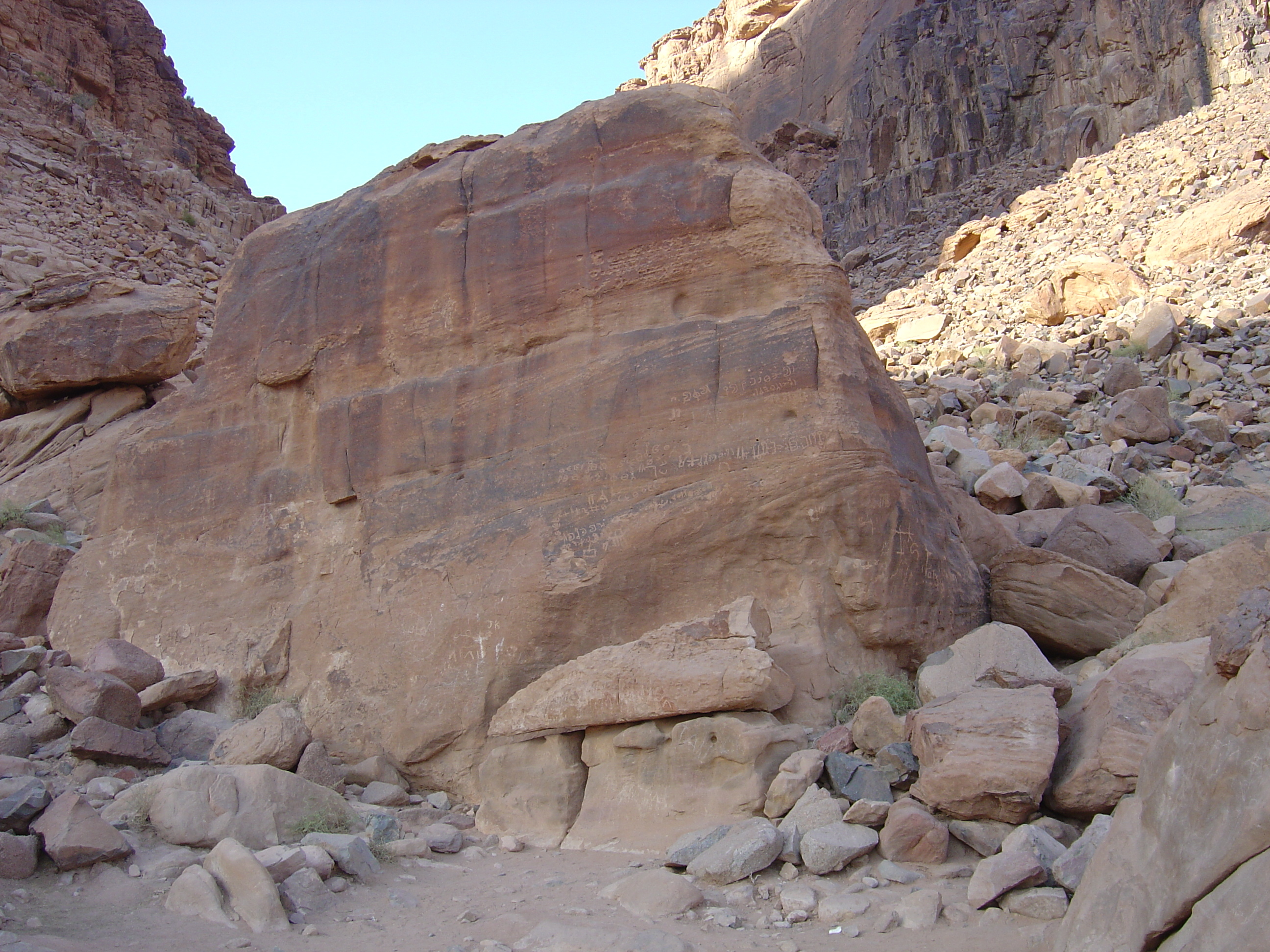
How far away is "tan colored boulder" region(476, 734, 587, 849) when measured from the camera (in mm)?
5770

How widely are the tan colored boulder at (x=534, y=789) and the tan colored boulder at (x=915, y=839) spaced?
79.3 inches

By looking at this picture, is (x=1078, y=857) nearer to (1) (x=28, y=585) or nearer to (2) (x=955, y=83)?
(1) (x=28, y=585)

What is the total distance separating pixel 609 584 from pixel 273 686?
2.91 m

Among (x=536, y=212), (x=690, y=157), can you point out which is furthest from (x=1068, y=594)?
(x=536, y=212)

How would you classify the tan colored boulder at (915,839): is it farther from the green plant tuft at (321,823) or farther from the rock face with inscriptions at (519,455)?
the green plant tuft at (321,823)

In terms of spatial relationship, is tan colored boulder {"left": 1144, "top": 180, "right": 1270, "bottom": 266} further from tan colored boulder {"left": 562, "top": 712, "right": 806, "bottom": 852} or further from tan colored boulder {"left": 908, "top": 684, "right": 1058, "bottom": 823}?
tan colored boulder {"left": 562, "top": 712, "right": 806, "bottom": 852}

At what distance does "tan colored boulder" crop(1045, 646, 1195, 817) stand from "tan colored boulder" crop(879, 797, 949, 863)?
60 centimetres

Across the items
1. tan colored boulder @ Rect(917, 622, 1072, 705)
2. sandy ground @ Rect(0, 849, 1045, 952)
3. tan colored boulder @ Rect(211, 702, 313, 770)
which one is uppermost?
tan colored boulder @ Rect(917, 622, 1072, 705)

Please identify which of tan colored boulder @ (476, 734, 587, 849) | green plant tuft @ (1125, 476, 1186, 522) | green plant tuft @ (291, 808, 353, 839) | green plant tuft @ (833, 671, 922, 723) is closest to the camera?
green plant tuft @ (291, 808, 353, 839)

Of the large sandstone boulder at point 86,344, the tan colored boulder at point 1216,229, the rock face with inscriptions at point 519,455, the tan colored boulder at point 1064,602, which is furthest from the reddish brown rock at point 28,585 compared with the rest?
the tan colored boulder at point 1216,229

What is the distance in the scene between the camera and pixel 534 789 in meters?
5.90

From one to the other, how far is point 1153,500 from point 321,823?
842 centimetres

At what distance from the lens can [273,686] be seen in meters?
7.28

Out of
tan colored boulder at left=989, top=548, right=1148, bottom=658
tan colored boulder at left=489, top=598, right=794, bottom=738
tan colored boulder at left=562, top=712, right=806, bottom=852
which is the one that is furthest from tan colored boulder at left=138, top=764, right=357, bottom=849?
tan colored boulder at left=989, top=548, right=1148, bottom=658
